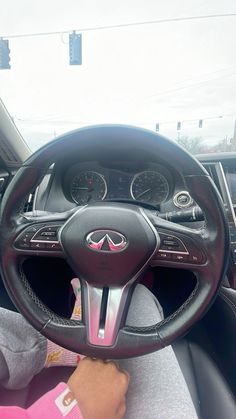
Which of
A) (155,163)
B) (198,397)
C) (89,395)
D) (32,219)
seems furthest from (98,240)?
(155,163)

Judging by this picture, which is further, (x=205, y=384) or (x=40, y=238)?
(x=205, y=384)

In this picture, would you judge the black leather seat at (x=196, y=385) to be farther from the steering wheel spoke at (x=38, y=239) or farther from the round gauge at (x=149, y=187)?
the round gauge at (x=149, y=187)

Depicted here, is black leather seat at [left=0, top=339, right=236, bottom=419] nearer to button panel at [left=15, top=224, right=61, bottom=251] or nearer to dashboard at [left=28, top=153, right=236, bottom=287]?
button panel at [left=15, top=224, right=61, bottom=251]

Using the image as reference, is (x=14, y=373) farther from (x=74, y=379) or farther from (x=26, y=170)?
(x=26, y=170)

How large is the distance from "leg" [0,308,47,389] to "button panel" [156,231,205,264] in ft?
1.10

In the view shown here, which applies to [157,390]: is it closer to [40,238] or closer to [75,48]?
[40,238]

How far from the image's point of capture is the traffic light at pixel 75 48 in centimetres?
295

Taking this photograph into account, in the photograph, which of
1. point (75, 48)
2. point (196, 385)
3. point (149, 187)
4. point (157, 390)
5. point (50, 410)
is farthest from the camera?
point (75, 48)

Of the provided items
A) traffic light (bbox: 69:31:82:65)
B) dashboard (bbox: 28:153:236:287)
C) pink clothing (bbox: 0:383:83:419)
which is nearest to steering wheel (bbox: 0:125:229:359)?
pink clothing (bbox: 0:383:83:419)

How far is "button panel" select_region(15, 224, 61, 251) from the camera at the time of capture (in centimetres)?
73

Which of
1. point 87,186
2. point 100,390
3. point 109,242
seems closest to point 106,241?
point 109,242

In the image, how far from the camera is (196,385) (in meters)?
0.96

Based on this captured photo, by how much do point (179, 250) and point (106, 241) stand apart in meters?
0.15

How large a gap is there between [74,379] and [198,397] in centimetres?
47
